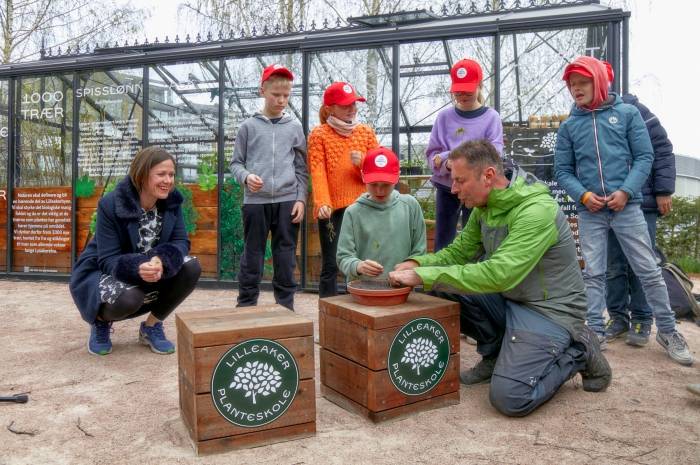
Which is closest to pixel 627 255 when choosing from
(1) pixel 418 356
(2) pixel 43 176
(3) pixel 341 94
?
(1) pixel 418 356

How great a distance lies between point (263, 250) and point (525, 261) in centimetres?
199

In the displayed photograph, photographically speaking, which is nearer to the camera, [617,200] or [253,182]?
[617,200]

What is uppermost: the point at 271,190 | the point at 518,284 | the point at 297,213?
the point at 271,190

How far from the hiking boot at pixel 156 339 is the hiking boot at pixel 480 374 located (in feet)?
5.68

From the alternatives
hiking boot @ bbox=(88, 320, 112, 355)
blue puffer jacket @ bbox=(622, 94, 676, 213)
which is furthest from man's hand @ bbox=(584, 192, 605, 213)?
hiking boot @ bbox=(88, 320, 112, 355)

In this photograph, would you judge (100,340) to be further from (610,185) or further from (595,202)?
(610,185)

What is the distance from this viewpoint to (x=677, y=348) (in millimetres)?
3441

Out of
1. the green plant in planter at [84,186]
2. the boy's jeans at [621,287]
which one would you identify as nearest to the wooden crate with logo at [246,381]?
the boy's jeans at [621,287]

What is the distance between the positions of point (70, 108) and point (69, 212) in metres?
1.11

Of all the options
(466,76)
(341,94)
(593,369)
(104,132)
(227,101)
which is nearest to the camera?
(593,369)

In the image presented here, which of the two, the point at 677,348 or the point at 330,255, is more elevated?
the point at 330,255

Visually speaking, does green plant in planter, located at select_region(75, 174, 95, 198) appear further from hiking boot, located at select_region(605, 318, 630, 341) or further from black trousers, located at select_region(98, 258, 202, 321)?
A: hiking boot, located at select_region(605, 318, 630, 341)

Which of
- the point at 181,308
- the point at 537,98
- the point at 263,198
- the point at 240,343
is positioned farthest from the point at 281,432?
the point at 537,98

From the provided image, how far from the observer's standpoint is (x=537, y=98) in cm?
518
